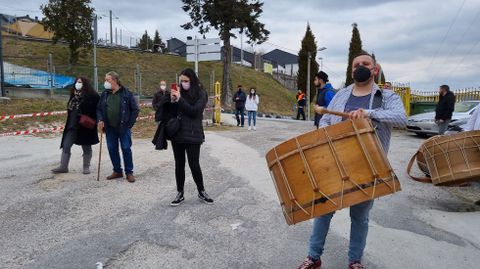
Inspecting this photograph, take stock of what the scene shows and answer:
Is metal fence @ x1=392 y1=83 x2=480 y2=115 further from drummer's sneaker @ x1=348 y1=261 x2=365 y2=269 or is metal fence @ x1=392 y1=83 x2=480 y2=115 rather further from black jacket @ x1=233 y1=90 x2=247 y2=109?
drummer's sneaker @ x1=348 y1=261 x2=365 y2=269

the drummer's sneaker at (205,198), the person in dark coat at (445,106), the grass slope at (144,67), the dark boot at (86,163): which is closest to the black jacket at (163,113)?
the drummer's sneaker at (205,198)

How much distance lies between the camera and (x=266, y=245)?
13.6 ft

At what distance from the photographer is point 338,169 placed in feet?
9.42

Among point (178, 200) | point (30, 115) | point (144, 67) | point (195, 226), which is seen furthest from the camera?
point (144, 67)

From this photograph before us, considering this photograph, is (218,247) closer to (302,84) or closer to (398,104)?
(398,104)

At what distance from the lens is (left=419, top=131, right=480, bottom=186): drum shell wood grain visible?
5.40 metres

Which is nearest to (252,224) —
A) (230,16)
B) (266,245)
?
(266,245)

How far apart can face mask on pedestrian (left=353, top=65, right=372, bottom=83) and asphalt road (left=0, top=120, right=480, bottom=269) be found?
1659 millimetres

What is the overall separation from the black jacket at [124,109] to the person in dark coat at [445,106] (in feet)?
30.0

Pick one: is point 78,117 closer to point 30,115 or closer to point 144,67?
point 30,115

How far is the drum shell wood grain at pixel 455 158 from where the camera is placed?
5398 mm

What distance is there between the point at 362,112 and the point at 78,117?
214 inches

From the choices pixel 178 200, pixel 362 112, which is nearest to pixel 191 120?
pixel 178 200

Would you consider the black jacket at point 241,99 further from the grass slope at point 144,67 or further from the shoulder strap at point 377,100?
the shoulder strap at point 377,100
